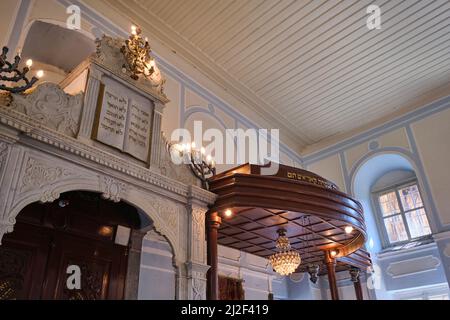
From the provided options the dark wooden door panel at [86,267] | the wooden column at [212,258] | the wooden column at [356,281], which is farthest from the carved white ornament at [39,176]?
the wooden column at [356,281]

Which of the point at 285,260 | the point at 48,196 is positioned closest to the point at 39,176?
the point at 48,196

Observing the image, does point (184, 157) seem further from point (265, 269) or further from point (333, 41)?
point (333, 41)

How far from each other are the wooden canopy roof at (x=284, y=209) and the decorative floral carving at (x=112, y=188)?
5.15ft

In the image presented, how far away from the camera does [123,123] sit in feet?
17.1

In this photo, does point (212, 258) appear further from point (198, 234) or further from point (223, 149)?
point (223, 149)

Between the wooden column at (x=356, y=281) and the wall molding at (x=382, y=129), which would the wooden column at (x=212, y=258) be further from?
the wall molding at (x=382, y=129)

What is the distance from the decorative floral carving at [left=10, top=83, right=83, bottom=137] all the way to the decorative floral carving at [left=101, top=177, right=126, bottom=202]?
2.11 ft

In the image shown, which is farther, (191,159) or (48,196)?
(191,159)

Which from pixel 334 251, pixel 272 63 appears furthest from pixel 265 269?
pixel 272 63

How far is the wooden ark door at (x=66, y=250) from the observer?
485 centimetres

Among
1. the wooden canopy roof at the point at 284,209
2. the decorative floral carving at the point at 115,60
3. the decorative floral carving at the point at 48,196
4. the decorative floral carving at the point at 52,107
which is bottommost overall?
the decorative floral carving at the point at 48,196

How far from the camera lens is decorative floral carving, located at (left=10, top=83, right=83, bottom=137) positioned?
4.27m

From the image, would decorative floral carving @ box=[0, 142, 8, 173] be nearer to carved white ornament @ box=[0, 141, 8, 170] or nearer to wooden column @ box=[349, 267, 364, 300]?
carved white ornament @ box=[0, 141, 8, 170]

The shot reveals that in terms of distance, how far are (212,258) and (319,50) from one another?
6443 mm
